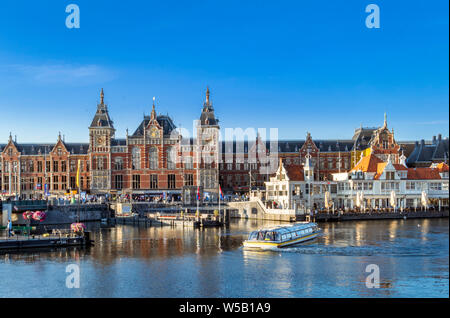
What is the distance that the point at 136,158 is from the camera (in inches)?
4569

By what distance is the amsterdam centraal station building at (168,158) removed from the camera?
Answer: 115 m

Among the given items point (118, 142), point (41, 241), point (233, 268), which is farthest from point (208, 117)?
point (233, 268)

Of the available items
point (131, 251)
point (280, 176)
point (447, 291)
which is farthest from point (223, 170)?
point (447, 291)

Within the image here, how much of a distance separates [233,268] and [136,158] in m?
75.2

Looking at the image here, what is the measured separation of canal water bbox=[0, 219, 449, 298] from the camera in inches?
1435

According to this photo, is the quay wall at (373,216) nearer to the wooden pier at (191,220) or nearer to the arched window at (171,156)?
the wooden pier at (191,220)

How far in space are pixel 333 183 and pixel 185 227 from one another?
32033 millimetres

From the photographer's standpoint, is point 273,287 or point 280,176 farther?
point 280,176

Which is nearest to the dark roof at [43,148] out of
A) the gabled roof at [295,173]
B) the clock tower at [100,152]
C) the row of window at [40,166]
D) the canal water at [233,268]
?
the row of window at [40,166]

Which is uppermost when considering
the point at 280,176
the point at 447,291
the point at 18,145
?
the point at 18,145

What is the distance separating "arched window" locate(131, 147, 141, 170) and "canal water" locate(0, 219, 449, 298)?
52735 millimetres

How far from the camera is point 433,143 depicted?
12825 cm

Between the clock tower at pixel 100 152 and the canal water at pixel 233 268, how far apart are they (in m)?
53.3

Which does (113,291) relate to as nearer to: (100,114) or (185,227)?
(185,227)
